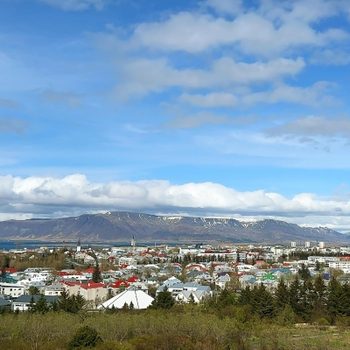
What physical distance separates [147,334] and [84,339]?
387 cm

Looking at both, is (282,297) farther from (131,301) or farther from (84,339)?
(84,339)

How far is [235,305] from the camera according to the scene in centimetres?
4019

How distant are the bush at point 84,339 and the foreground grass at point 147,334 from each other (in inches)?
20.1

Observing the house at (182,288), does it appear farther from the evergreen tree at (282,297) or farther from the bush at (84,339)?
the bush at (84,339)

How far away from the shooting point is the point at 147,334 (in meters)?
26.3

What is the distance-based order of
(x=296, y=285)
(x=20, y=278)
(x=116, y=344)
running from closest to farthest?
(x=116, y=344) < (x=296, y=285) < (x=20, y=278)

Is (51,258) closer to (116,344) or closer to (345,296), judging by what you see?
(345,296)

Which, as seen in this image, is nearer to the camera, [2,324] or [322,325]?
[2,324]

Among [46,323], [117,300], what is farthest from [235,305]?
[46,323]

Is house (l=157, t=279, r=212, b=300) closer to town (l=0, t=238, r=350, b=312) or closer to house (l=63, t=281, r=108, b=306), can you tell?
town (l=0, t=238, r=350, b=312)

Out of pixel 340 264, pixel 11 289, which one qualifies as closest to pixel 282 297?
pixel 11 289

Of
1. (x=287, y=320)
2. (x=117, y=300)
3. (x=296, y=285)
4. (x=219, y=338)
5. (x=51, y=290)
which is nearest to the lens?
(x=219, y=338)

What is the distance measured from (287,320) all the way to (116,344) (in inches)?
726

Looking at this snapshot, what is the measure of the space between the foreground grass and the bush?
1.68 feet
